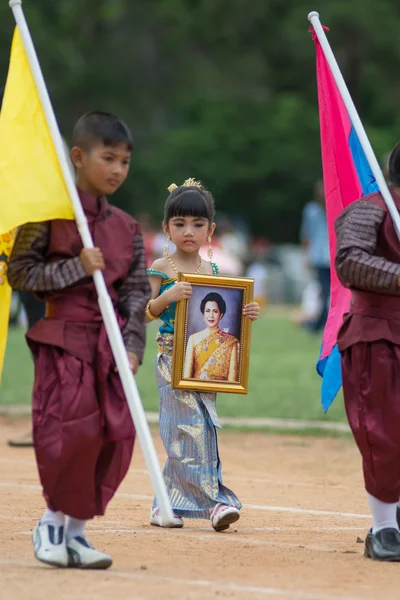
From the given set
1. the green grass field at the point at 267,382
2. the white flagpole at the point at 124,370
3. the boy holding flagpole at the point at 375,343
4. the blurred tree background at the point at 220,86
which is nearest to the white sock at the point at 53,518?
the white flagpole at the point at 124,370

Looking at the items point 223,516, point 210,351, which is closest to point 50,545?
point 223,516

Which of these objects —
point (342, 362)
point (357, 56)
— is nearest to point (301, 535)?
point (342, 362)

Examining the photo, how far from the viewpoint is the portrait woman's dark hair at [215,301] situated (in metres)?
7.00

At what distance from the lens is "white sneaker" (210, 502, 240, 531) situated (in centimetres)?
682

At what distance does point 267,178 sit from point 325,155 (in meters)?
38.4

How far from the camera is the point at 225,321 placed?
7.05 m

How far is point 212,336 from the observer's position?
7.02 meters

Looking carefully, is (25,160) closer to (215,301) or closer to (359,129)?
(215,301)

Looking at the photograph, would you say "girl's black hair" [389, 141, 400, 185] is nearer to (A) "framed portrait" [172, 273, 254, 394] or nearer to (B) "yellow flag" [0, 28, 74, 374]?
(A) "framed portrait" [172, 273, 254, 394]

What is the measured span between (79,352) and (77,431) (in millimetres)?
337

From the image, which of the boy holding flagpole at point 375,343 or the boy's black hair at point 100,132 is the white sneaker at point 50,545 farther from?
the boy's black hair at point 100,132

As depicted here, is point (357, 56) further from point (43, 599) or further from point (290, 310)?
point (43, 599)

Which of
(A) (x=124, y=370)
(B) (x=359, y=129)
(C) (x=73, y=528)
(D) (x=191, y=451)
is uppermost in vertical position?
(B) (x=359, y=129)

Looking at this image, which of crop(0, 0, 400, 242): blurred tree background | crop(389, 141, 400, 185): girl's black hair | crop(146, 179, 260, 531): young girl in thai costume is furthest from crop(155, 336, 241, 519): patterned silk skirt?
crop(0, 0, 400, 242): blurred tree background
